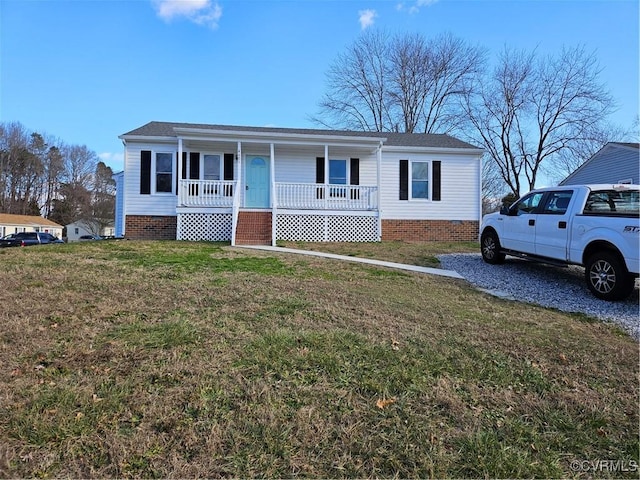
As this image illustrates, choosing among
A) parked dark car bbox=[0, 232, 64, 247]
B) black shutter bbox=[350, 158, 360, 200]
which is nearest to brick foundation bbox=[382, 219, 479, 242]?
black shutter bbox=[350, 158, 360, 200]

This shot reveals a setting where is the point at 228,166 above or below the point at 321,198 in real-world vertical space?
above

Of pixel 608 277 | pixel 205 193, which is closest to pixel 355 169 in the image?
pixel 205 193

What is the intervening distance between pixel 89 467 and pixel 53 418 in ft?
1.74

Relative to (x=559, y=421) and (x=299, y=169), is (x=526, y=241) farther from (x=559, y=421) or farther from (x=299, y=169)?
(x=299, y=169)

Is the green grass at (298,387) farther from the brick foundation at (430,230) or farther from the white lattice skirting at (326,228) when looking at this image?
the brick foundation at (430,230)

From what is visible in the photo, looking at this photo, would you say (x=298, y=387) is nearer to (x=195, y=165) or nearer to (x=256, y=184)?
(x=256, y=184)

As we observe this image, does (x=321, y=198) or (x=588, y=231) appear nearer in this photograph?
(x=588, y=231)

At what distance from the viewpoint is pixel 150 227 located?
13539 mm

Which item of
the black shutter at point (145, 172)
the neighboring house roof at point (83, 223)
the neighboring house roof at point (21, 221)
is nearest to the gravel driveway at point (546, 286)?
the black shutter at point (145, 172)

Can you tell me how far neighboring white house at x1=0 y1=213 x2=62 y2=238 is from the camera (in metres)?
42.2

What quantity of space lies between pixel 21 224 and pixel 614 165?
55106 millimetres

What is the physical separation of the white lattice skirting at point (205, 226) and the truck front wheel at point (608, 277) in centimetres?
984

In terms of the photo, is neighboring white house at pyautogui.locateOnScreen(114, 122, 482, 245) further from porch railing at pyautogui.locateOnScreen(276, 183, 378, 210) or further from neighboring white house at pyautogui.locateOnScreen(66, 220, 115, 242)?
neighboring white house at pyautogui.locateOnScreen(66, 220, 115, 242)

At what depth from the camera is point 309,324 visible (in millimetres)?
4066
